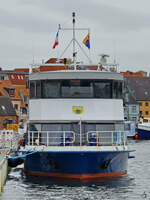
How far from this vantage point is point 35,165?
3127 centimetres

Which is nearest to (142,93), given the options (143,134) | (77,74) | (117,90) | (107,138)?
(143,134)

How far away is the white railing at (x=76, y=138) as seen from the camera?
30.6 meters

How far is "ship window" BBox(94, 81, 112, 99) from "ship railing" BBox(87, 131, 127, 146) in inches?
83.5

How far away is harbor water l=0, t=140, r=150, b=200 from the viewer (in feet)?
86.3

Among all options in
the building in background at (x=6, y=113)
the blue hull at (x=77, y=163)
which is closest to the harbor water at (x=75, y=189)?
the blue hull at (x=77, y=163)

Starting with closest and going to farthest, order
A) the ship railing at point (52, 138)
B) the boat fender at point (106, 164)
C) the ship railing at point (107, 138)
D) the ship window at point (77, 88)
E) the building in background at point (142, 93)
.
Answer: the boat fender at point (106, 164) → the ship railing at point (52, 138) → the ship railing at point (107, 138) → the ship window at point (77, 88) → the building in background at point (142, 93)

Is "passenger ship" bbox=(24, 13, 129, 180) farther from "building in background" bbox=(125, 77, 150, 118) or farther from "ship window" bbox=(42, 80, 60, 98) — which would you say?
"building in background" bbox=(125, 77, 150, 118)

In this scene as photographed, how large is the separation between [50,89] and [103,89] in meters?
3.03

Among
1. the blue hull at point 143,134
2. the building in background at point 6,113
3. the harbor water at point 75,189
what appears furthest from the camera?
the building in background at point 6,113

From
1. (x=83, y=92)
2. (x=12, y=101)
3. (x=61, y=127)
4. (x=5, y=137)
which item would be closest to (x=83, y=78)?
(x=83, y=92)

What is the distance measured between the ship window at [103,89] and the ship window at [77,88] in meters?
0.35

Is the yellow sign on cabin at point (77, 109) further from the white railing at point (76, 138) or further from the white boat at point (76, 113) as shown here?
the white railing at point (76, 138)

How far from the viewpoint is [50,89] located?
104 ft

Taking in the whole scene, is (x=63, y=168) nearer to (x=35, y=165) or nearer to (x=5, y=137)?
(x=35, y=165)
